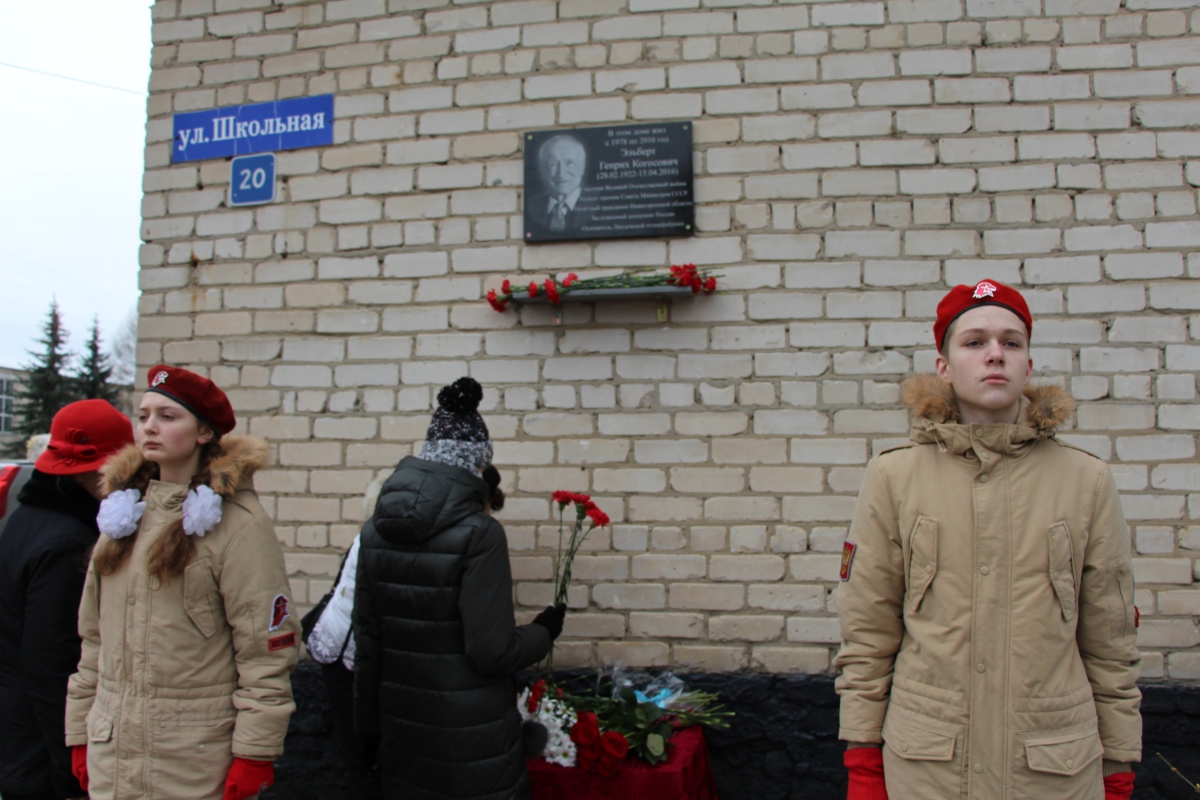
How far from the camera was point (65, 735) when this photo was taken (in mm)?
2277

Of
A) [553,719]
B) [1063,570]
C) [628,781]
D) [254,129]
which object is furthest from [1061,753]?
[254,129]

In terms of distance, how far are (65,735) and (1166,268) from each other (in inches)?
173

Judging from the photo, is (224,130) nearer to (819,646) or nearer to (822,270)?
(822,270)

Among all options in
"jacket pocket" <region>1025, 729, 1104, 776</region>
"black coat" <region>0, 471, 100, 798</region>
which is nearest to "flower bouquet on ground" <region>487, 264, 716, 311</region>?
"black coat" <region>0, 471, 100, 798</region>

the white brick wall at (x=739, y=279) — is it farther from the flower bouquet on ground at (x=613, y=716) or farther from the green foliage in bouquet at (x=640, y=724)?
the green foliage in bouquet at (x=640, y=724)

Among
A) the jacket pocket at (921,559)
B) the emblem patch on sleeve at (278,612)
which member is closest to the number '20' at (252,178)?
the emblem patch on sleeve at (278,612)

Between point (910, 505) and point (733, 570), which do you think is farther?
point (733, 570)

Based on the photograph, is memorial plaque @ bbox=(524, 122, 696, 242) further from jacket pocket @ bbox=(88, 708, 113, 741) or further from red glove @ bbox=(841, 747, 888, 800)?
jacket pocket @ bbox=(88, 708, 113, 741)

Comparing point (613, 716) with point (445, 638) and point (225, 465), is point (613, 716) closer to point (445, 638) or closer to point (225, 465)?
point (445, 638)

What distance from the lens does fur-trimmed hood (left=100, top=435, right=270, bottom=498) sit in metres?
2.21

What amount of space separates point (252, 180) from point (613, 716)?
3086 mm

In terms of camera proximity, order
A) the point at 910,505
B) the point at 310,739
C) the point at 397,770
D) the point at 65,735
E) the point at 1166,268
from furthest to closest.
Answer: the point at 310,739 < the point at 1166,268 < the point at 397,770 < the point at 65,735 < the point at 910,505

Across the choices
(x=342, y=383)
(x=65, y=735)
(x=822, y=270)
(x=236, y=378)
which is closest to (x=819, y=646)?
(x=822, y=270)

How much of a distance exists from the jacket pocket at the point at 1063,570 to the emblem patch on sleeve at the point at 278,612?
200cm
